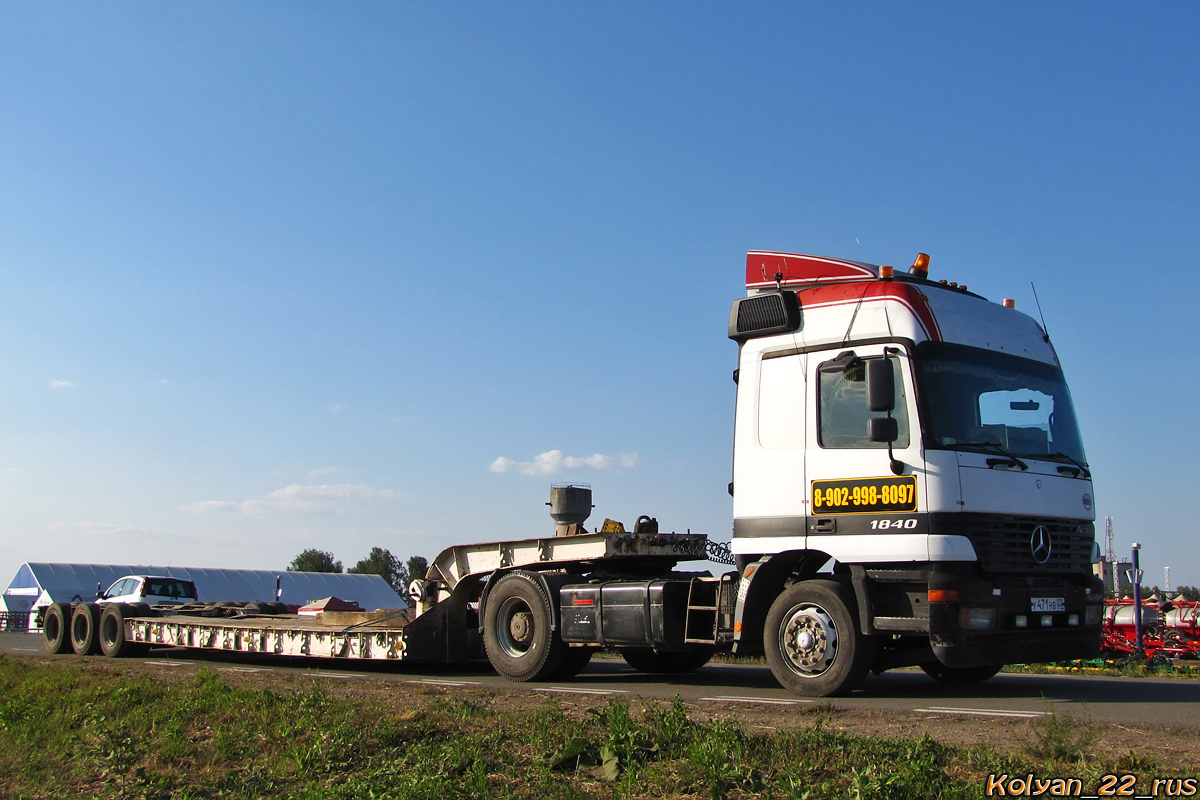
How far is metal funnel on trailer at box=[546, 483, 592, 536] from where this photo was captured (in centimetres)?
1252

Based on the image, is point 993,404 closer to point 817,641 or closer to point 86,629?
point 817,641

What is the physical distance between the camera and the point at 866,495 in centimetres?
874

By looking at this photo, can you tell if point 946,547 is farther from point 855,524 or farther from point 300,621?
point 300,621

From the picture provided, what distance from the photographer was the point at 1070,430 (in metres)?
9.47

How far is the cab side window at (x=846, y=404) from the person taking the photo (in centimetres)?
880

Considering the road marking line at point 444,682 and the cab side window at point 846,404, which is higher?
the cab side window at point 846,404

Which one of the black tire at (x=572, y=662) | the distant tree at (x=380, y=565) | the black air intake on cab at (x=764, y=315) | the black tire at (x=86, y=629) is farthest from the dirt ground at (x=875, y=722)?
the distant tree at (x=380, y=565)

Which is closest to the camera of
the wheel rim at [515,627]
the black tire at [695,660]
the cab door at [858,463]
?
the cab door at [858,463]

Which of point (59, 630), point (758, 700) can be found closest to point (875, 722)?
point (758, 700)

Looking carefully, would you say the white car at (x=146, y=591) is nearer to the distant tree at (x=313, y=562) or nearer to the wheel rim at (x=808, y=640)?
the wheel rim at (x=808, y=640)

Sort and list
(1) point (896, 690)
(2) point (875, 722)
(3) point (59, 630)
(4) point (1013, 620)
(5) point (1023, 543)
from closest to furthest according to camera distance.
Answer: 1. (2) point (875, 722)
2. (4) point (1013, 620)
3. (5) point (1023, 543)
4. (1) point (896, 690)
5. (3) point (59, 630)

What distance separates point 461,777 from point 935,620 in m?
4.42

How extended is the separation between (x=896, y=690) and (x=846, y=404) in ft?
9.12

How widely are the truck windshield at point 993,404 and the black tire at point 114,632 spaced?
13238 millimetres
